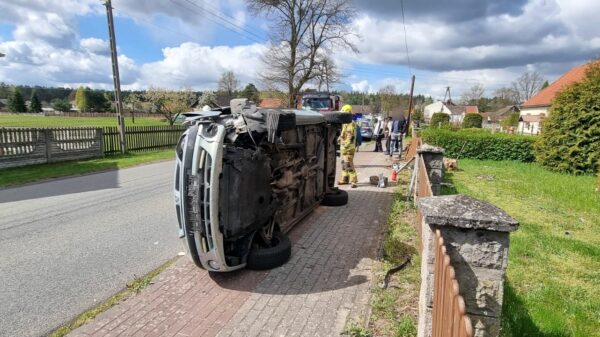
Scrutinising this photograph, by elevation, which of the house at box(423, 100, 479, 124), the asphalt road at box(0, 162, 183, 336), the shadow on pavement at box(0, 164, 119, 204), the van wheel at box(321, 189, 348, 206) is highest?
the house at box(423, 100, 479, 124)

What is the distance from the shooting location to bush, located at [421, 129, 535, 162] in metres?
17.6

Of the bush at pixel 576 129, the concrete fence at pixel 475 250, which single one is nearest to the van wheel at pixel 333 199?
the concrete fence at pixel 475 250

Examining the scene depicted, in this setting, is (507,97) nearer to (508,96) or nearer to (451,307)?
(508,96)

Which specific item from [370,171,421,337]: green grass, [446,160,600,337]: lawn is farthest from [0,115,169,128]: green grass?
[446,160,600,337]: lawn

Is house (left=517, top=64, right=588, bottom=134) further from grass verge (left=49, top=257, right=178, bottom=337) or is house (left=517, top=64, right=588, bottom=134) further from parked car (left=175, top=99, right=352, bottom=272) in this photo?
grass verge (left=49, top=257, right=178, bottom=337)

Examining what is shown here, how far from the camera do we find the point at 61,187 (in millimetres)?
9797

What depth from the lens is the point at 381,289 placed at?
4230mm

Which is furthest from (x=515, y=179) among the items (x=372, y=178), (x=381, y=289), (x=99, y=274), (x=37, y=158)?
(x=37, y=158)

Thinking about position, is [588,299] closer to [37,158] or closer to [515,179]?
[515,179]

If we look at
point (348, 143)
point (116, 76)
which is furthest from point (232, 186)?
point (116, 76)

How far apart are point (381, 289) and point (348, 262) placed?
0.86 m

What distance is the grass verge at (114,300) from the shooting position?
343 cm

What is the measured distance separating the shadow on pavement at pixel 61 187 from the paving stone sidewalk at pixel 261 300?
5905 millimetres

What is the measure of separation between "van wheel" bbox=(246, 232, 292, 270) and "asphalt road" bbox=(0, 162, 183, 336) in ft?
4.31
